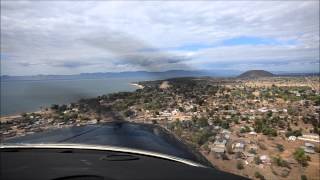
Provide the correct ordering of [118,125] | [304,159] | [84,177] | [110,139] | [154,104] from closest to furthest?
[84,177], [110,139], [118,125], [304,159], [154,104]

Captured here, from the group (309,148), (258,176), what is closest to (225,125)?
(309,148)

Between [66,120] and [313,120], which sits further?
[313,120]

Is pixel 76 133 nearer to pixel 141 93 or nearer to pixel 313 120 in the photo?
pixel 141 93

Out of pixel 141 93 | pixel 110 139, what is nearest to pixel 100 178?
pixel 110 139

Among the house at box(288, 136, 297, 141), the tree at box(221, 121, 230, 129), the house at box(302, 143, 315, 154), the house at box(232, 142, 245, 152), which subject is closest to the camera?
the house at box(232, 142, 245, 152)

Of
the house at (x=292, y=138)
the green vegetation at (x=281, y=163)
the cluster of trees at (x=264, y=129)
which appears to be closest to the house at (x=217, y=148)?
the green vegetation at (x=281, y=163)

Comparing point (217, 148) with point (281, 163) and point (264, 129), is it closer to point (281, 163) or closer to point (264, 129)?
point (281, 163)

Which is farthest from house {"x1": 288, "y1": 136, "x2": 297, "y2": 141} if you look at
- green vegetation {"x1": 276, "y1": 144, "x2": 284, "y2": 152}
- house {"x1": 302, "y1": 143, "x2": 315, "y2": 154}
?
green vegetation {"x1": 276, "y1": 144, "x2": 284, "y2": 152}

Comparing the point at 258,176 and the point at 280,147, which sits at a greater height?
the point at 258,176

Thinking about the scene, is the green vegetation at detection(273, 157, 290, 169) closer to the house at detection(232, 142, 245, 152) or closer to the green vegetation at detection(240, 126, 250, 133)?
the house at detection(232, 142, 245, 152)
